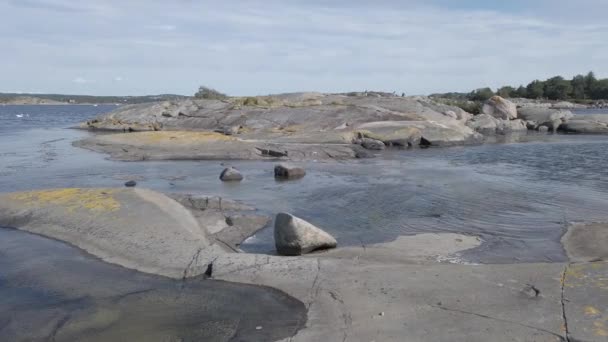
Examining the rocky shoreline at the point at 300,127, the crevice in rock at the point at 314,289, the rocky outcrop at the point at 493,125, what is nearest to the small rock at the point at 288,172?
the rocky shoreline at the point at 300,127

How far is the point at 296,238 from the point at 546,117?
156ft

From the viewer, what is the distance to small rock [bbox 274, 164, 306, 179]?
2142cm

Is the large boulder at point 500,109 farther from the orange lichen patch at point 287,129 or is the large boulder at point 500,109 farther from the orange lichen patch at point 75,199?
the orange lichen patch at point 75,199

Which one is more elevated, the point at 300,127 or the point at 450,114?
the point at 450,114

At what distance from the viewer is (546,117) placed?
171 ft

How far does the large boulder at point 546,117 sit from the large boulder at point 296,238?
144ft

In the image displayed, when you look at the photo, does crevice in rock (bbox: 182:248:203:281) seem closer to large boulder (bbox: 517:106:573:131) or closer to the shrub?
large boulder (bbox: 517:106:573:131)

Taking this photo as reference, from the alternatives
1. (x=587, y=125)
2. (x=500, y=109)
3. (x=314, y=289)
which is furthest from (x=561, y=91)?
(x=314, y=289)

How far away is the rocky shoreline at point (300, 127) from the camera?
1139 inches

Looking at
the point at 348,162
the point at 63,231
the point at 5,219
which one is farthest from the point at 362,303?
the point at 348,162

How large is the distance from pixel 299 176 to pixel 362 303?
561 inches

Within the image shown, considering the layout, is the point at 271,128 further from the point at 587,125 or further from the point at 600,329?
the point at 600,329

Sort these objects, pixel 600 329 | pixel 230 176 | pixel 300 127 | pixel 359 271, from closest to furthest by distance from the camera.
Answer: pixel 600 329
pixel 359 271
pixel 230 176
pixel 300 127

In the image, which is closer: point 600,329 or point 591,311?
point 600,329
